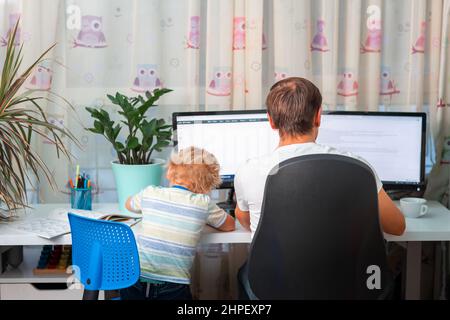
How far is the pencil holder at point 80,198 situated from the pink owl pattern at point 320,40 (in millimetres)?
1107

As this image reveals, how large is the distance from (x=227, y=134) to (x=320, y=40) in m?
0.59

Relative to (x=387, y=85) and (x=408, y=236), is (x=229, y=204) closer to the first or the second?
(x=408, y=236)

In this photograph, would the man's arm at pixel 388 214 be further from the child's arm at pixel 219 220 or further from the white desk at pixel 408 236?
the child's arm at pixel 219 220

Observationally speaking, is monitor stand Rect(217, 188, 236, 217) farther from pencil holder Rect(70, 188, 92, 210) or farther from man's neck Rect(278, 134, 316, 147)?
man's neck Rect(278, 134, 316, 147)

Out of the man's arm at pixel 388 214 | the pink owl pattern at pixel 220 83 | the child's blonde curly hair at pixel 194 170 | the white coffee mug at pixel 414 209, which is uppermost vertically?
the pink owl pattern at pixel 220 83

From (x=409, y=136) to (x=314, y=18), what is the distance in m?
0.64

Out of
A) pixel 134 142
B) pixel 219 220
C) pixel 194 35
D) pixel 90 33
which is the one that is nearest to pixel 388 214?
pixel 219 220

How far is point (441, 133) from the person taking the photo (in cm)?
265

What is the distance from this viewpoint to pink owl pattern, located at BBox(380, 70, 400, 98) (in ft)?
8.82

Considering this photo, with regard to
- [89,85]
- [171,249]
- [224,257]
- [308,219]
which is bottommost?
[224,257]

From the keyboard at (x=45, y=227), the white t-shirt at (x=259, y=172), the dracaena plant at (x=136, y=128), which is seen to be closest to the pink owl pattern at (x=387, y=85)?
the dracaena plant at (x=136, y=128)

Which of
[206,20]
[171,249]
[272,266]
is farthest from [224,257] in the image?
[272,266]

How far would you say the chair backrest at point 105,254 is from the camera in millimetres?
1838
